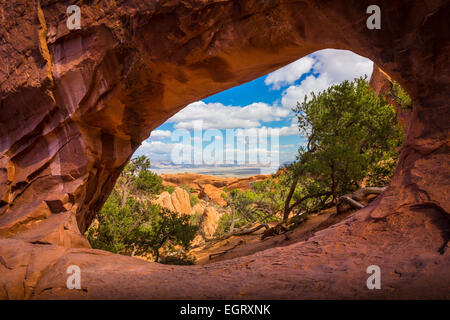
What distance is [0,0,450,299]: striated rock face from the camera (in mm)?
2740

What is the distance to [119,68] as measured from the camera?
19.1 feet

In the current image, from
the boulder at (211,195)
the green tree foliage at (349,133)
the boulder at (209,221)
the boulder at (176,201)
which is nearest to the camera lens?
the green tree foliage at (349,133)

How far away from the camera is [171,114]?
8.09m

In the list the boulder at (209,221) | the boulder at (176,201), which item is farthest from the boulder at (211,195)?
the boulder at (209,221)

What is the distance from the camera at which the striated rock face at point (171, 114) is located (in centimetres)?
274

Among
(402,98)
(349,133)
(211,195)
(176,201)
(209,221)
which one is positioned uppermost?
(402,98)

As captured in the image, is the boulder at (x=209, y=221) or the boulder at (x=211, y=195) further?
the boulder at (x=211, y=195)

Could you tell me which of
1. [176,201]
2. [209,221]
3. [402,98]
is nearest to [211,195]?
[176,201]

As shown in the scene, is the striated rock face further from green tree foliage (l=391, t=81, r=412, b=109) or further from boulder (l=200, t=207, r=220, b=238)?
boulder (l=200, t=207, r=220, b=238)

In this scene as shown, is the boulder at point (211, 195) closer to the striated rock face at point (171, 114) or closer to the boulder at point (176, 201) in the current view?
the boulder at point (176, 201)

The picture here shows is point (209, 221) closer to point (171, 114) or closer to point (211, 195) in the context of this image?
point (211, 195)
